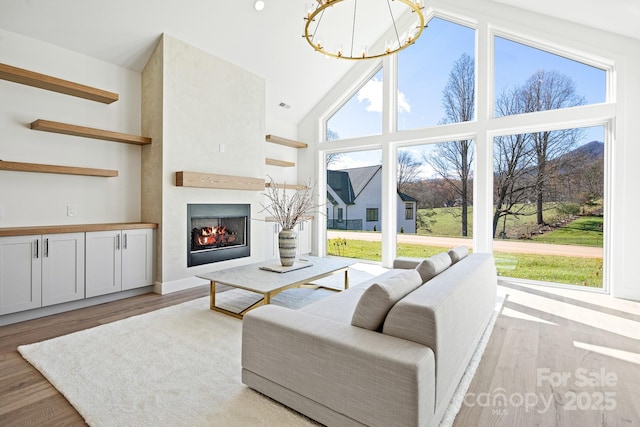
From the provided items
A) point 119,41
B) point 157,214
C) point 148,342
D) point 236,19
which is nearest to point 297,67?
point 236,19

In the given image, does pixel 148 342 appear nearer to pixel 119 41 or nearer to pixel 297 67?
pixel 119 41

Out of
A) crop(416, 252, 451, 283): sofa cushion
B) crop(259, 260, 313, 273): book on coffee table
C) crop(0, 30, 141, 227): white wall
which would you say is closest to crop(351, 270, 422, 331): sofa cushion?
crop(416, 252, 451, 283): sofa cushion

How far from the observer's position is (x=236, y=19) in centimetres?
425

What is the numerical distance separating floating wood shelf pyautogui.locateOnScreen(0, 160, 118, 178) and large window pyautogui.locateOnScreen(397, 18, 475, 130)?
4.42m

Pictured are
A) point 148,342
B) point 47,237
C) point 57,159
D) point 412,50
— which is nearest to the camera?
point 148,342

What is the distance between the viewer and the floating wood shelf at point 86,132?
330cm

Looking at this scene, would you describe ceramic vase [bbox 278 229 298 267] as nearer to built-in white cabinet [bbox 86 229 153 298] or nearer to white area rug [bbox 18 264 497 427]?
white area rug [bbox 18 264 497 427]

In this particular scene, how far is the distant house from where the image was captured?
18.5ft

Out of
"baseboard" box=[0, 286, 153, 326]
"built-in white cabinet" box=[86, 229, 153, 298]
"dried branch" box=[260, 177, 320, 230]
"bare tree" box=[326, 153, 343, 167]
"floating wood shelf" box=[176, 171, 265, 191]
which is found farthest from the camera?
"bare tree" box=[326, 153, 343, 167]

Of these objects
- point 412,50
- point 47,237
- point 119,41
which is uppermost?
point 412,50

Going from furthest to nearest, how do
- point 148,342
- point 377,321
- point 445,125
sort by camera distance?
point 445,125
point 148,342
point 377,321

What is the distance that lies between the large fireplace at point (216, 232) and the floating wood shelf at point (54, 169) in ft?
3.30

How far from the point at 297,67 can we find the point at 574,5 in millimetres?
3697

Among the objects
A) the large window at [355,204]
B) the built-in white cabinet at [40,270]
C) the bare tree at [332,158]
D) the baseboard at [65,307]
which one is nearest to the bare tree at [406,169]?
the large window at [355,204]
